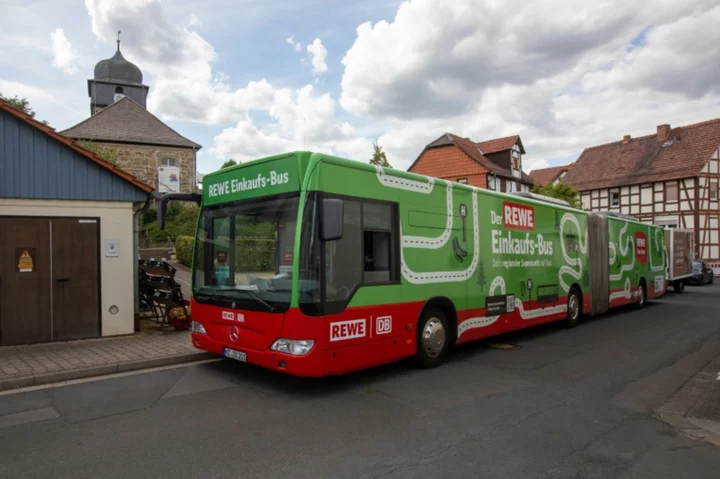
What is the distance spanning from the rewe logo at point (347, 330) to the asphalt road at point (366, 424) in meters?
0.72

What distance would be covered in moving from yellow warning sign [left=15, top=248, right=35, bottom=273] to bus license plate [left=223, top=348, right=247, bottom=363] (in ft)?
14.8

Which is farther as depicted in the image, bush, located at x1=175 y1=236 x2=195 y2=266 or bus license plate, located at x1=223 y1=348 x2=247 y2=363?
bush, located at x1=175 y1=236 x2=195 y2=266

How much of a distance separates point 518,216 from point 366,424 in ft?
19.8

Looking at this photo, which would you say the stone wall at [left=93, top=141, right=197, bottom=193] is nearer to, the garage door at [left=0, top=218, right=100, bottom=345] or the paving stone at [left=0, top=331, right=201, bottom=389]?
the garage door at [left=0, top=218, right=100, bottom=345]

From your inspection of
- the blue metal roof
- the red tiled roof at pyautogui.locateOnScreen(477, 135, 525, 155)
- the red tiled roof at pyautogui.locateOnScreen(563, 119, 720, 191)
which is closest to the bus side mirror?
the blue metal roof

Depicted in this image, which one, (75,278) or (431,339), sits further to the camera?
(75,278)

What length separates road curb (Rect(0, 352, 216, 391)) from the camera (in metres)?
6.15

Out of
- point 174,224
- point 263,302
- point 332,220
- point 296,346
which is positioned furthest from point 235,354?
point 174,224

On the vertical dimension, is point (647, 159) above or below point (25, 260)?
above

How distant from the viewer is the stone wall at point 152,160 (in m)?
36.0

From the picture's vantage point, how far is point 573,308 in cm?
1173

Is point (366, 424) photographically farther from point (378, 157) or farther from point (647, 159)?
point (647, 159)

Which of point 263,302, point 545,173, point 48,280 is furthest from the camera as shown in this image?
point 545,173

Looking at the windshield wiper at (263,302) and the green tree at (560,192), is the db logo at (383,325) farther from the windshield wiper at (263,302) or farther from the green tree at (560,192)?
the green tree at (560,192)
